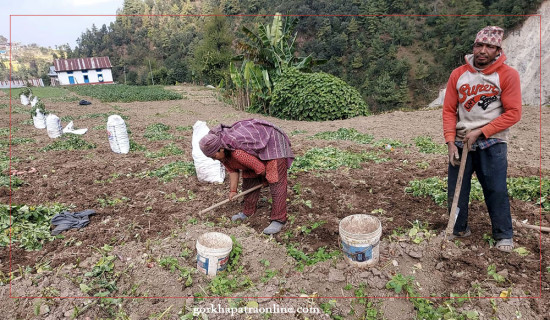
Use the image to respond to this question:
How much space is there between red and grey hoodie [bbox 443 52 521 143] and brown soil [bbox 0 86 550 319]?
1049 millimetres

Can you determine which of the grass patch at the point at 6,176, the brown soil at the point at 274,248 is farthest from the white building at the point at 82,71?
the brown soil at the point at 274,248

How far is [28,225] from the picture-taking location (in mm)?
3656

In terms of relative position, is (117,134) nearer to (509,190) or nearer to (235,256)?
(235,256)

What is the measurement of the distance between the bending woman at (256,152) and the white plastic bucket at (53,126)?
647cm

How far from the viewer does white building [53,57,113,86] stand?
50.0 metres

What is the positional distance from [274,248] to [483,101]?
2.18 metres

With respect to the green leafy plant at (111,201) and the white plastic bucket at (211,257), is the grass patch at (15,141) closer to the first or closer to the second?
the green leafy plant at (111,201)

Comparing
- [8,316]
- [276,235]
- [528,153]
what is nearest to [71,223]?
[8,316]

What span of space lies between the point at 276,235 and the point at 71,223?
7.38 ft

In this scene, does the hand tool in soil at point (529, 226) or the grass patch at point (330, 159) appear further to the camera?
the grass patch at point (330, 159)

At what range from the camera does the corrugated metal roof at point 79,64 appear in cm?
4956

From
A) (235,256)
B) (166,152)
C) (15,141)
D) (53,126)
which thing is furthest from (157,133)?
(235,256)

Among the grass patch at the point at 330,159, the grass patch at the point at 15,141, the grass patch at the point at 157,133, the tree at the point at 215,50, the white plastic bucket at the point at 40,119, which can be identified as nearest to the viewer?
the grass patch at the point at 330,159

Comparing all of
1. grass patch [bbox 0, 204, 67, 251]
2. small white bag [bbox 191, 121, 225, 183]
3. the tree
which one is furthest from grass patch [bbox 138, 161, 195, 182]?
the tree
